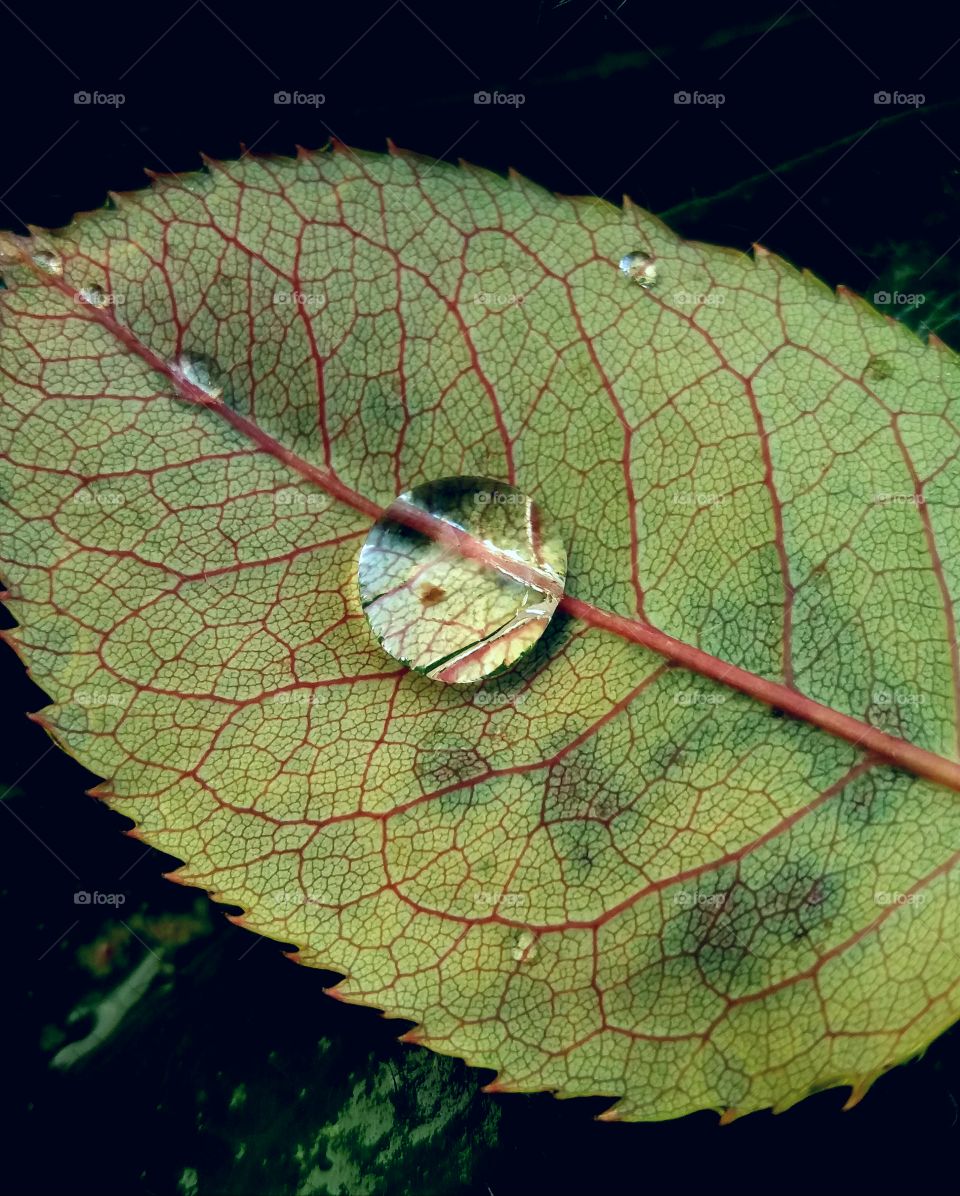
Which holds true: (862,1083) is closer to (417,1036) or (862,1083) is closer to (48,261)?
(417,1036)

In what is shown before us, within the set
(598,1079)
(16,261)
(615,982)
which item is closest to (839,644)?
(615,982)

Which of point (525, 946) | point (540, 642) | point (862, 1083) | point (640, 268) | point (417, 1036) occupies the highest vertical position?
point (640, 268)

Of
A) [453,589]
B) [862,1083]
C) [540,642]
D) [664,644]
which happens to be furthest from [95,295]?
[862,1083]

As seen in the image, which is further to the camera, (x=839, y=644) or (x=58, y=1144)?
(x=58, y=1144)

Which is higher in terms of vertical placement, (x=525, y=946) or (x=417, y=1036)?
(x=525, y=946)

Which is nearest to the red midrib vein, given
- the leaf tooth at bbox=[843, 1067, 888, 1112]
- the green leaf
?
the green leaf

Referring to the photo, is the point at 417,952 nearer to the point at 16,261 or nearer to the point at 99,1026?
the point at 99,1026

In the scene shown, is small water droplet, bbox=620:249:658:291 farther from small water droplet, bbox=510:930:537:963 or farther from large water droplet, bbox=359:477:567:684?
small water droplet, bbox=510:930:537:963
